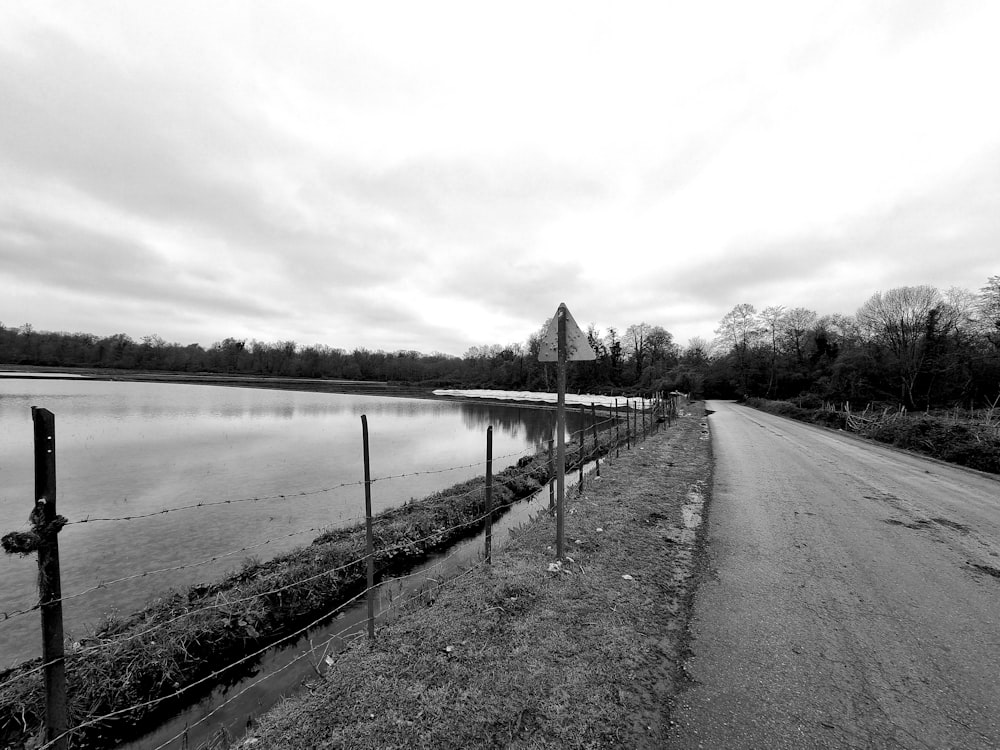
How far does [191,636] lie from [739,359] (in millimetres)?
68845

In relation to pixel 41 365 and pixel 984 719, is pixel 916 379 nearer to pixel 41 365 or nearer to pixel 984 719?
pixel 984 719

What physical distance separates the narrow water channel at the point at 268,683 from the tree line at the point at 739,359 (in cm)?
859

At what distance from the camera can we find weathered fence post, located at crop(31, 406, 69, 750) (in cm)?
231

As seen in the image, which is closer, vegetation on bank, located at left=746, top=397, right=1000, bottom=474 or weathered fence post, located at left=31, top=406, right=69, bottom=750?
weathered fence post, located at left=31, top=406, right=69, bottom=750

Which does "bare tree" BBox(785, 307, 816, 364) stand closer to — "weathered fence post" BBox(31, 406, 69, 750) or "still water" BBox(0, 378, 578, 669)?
"still water" BBox(0, 378, 578, 669)

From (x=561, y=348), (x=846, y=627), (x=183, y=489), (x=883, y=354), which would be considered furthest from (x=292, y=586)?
(x=883, y=354)

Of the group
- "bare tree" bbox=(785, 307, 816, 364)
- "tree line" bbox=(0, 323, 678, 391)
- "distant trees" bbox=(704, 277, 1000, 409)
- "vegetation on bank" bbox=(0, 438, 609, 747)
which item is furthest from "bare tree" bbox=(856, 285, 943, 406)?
"vegetation on bank" bbox=(0, 438, 609, 747)

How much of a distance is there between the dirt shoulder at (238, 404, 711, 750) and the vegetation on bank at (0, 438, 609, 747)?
1.27 meters

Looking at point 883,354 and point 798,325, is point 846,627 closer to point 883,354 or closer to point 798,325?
point 883,354

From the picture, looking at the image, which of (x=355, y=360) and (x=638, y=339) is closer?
(x=638, y=339)

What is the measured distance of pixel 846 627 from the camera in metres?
4.13

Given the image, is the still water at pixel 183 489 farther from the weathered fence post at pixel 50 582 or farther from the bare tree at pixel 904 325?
the bare tree at pixel 904 325

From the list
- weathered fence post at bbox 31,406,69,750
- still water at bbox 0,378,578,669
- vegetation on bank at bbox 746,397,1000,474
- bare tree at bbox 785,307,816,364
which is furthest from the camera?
bare tree at bbox 785,307,816,364

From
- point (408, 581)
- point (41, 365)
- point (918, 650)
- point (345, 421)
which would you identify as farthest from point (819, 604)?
point (41, 365)
